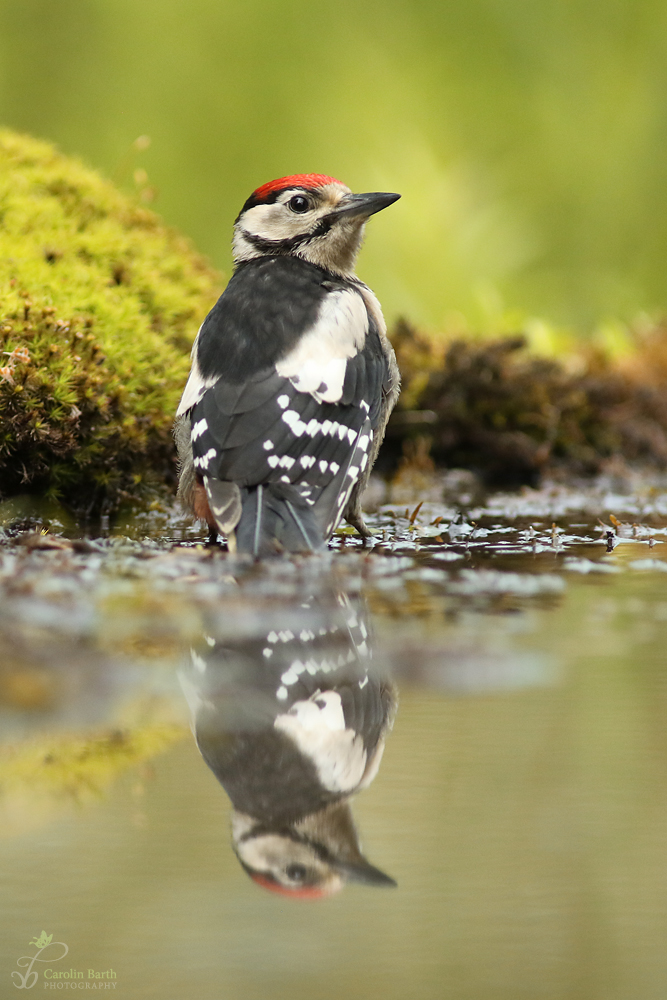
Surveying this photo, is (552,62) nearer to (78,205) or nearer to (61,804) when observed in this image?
(78,205)

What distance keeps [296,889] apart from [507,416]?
522 cm

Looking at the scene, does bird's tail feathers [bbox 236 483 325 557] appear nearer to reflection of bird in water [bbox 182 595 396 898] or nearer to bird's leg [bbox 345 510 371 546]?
reflection of bird in water [bbox 182 595 396 898]

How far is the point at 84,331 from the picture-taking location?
13.5ft

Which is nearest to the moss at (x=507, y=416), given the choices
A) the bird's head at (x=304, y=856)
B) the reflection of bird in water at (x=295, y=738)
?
the reflection of bird in water at (x=295, y=738)

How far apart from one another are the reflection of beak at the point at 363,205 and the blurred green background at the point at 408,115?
606 cm

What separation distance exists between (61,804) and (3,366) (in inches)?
95.3

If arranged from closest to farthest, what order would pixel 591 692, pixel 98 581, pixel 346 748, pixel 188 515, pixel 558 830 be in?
pixel 558 830 → pixel 346 748 → pixel 591 692 → pixel 98 581 → pixel 188 515

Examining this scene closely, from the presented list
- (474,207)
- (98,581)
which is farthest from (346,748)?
(474,207)

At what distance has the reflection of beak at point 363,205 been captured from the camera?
162 inches

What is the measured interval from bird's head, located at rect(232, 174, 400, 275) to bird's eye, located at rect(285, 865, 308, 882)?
310 centimetres

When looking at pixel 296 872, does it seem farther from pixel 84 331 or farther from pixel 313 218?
pixel 313 218

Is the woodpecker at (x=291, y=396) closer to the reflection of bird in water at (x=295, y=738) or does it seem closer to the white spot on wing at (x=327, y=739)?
the reflection of bird in water at (x=295, y=738)

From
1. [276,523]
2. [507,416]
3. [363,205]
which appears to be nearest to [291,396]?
[276,523]

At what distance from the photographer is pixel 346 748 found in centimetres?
184
